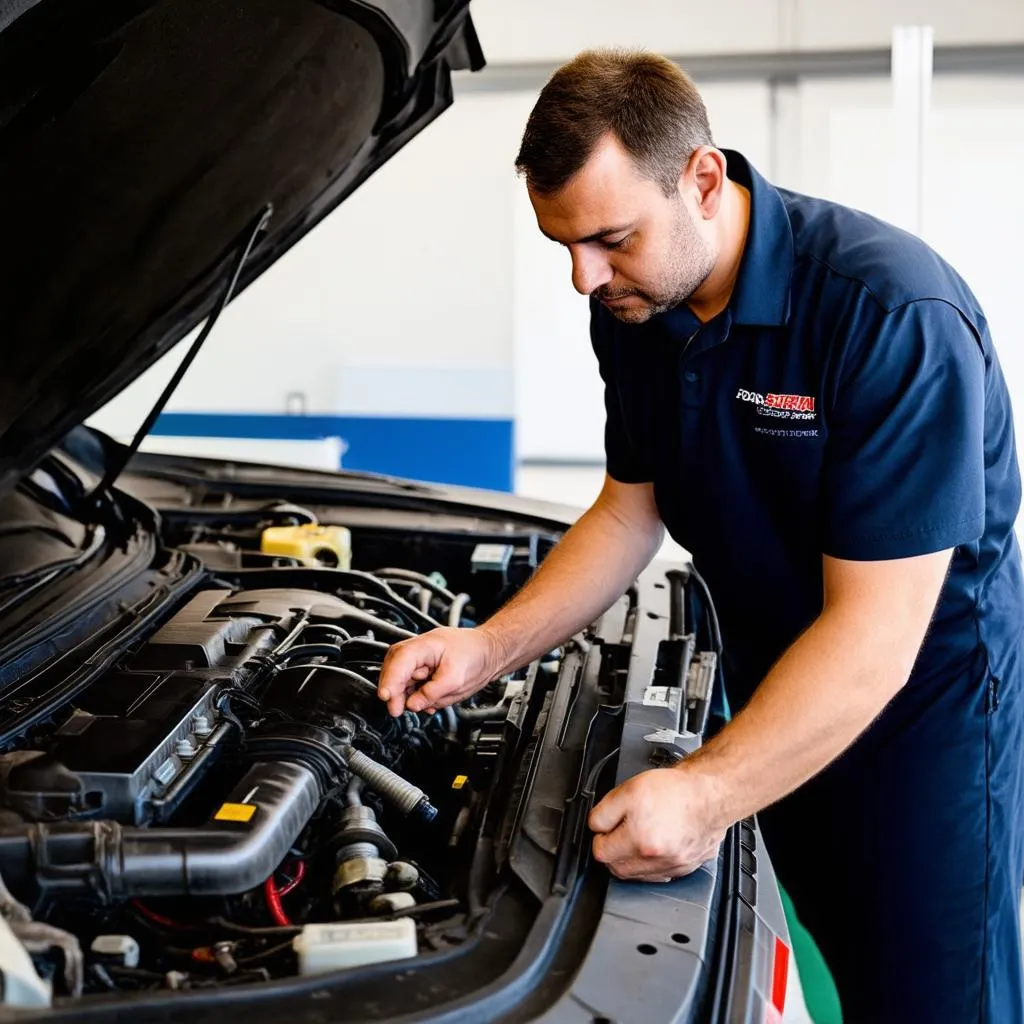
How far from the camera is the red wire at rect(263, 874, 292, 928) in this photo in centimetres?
127

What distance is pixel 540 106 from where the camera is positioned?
1.39 meters

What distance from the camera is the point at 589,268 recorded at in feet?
4.60

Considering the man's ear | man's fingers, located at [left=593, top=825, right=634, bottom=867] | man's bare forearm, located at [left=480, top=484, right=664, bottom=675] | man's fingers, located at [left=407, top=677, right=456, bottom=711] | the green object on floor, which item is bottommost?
the green object on floor

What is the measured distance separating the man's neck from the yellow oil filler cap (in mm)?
1015

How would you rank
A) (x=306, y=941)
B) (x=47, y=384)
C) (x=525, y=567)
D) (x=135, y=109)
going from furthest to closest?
(x=525, y=567)
(x=47, y=384)
(x=135, y=109)
(x=306, y=941)

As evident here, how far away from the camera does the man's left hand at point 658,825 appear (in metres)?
1.25

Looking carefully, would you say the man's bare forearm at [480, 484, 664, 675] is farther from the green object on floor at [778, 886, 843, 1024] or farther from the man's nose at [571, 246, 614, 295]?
the green object on floor at [778, 886, 843, 1024]

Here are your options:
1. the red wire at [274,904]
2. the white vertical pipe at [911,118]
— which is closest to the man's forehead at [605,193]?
the red wire at [274,904]

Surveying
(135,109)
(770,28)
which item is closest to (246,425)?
(770,28)

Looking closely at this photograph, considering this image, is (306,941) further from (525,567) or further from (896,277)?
(525,567)

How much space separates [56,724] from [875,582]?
959 millimetres

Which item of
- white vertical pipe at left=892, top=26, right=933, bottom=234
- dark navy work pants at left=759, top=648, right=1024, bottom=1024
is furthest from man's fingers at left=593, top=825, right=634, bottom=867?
white vertical pipe at left=892, top=26, right=933, bottom=234

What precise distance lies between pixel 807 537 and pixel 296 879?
744 mm

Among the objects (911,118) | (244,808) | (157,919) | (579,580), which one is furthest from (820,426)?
(911,118)
